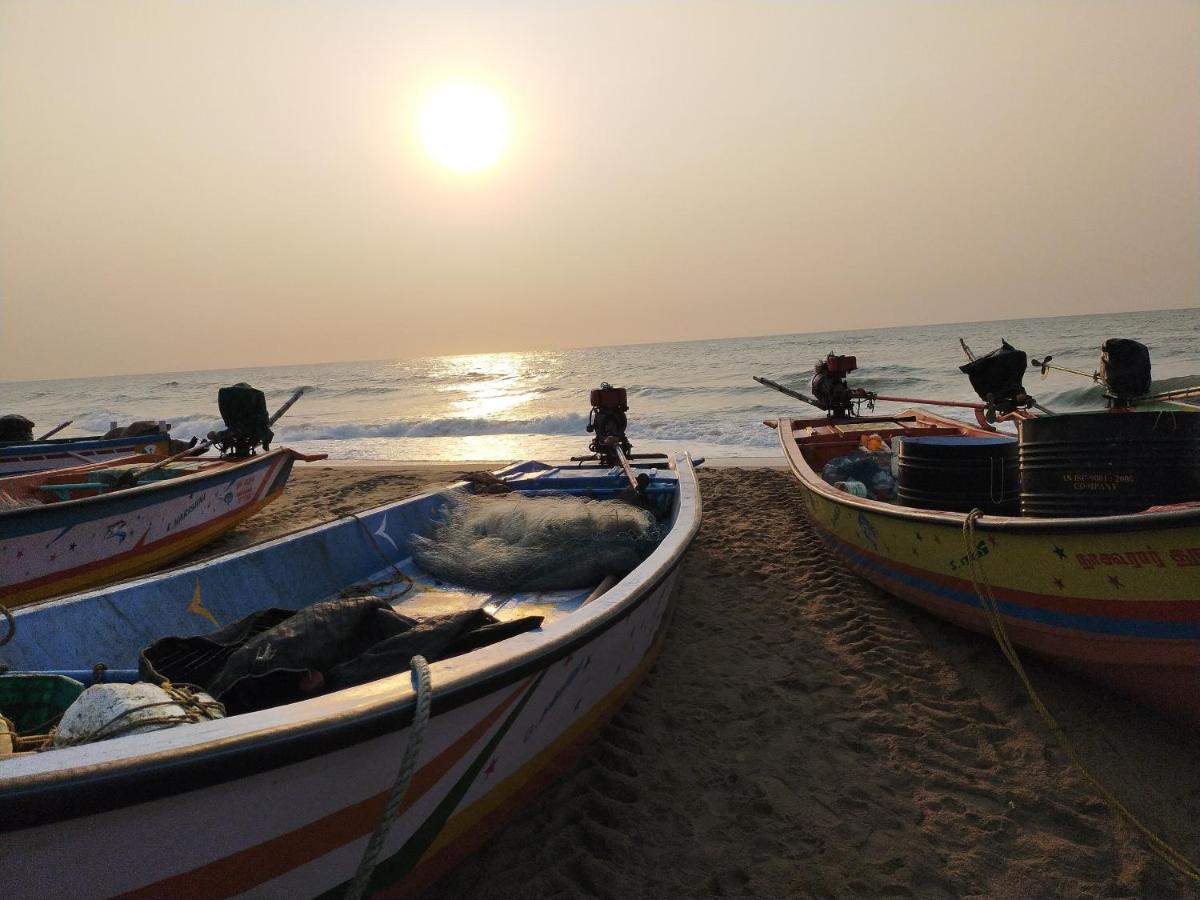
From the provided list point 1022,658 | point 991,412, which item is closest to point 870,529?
point 1022,658

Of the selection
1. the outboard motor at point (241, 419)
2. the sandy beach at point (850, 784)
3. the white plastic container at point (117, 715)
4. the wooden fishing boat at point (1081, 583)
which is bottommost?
the sandy beach at point (850, 784)

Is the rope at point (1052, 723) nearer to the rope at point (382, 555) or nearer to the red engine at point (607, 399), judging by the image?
the rope at point (382, 555)

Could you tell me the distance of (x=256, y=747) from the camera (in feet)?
5.32

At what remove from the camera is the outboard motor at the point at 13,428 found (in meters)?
11.1

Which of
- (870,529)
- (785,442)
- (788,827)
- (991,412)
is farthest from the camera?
(785,442)

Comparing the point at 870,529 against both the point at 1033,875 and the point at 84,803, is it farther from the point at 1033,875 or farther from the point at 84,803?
the point at 84,803

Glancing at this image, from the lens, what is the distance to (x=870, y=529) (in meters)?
4.86

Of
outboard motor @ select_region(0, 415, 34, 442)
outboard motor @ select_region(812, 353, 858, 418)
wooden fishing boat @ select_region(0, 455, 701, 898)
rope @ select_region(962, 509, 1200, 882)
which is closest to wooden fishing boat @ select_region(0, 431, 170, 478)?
outboard motor @ select_region(0, 415, 34, 442)

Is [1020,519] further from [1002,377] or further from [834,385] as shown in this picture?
[834,385]

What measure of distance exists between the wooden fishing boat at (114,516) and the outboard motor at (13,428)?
4336 mm

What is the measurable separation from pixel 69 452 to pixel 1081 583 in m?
11.2

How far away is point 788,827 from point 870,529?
8.25 feet

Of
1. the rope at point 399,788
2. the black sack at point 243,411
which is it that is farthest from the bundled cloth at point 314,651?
the black sack at point 243,411

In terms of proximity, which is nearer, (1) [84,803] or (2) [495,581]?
(1) [84,803]
